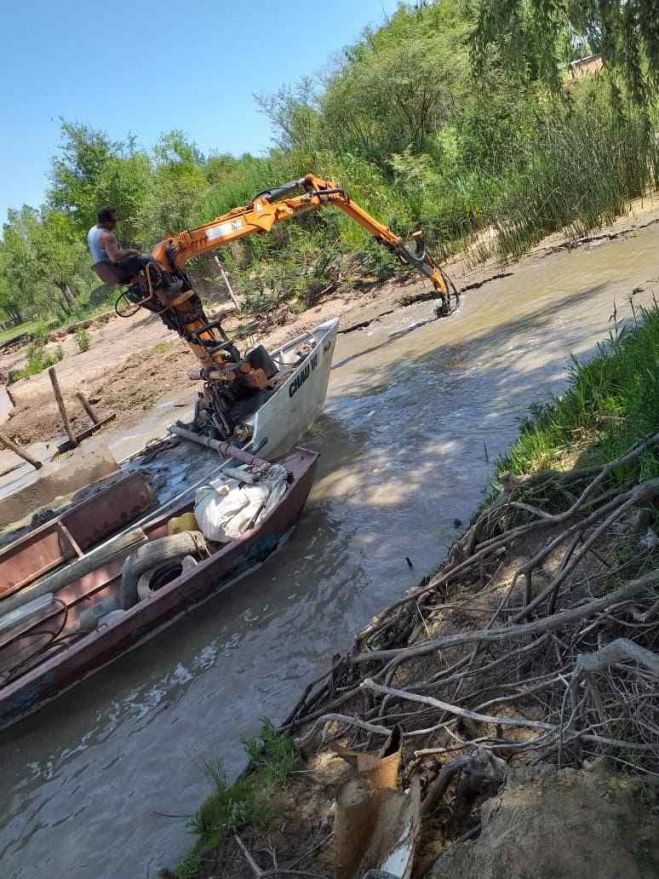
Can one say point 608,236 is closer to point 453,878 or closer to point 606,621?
point 606,621

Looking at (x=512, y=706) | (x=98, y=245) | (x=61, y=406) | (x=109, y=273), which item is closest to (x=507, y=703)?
(x=512, y=706)

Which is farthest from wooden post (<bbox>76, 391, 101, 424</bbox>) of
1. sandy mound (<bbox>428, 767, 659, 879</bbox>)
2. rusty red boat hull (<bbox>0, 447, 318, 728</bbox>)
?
sandy mound (<bbox>428, 767, 659, 879</bbox>)

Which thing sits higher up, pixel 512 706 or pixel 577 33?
pixel 577 33

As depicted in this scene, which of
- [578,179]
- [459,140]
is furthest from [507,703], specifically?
[459,140]

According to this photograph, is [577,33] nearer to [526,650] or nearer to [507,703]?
[526,650]

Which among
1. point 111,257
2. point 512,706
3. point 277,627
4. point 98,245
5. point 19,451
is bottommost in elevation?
point 277,627

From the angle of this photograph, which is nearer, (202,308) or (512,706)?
(512,706)

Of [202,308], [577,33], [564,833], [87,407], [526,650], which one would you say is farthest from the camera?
[87,407]

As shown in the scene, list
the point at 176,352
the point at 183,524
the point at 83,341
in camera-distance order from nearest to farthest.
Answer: the point at 183,524 → the point at 176,352 → the point at 83,341

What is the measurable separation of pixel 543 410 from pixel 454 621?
287 cm

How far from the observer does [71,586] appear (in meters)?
6.71

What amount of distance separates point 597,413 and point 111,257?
5584 millimetres

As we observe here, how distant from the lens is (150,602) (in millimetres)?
5836

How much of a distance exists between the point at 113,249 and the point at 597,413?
5.58 meters
